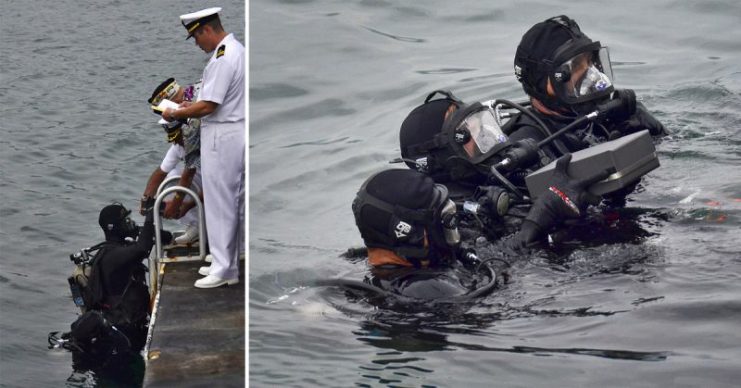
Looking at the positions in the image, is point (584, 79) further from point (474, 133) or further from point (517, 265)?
point (517, 265)

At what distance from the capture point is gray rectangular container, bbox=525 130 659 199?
27.2 feet

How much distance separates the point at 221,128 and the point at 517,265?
5.96 feet

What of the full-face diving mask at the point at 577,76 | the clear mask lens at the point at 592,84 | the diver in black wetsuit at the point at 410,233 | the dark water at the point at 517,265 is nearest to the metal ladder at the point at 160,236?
the dark water at the point at 517,265

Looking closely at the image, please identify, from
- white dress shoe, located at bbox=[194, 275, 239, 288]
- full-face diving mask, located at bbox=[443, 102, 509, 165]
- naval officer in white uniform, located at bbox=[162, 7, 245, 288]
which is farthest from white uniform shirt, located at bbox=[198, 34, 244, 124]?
full-face diving mask, located at bbox=[443, 102, 509, 165]

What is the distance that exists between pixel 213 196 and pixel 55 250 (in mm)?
4093

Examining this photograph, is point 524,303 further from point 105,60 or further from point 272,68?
point 105,60

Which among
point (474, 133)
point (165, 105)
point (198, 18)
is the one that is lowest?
point (474, 133)

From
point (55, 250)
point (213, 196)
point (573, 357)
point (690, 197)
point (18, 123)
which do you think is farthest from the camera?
point (18, 123)

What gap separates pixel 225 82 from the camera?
7992 mm

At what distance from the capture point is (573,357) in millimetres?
6992

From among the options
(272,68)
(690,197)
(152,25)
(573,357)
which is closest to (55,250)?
(272,68)

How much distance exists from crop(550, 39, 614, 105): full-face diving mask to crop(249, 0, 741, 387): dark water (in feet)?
2.57

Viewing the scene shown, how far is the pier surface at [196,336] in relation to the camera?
740 centimetres

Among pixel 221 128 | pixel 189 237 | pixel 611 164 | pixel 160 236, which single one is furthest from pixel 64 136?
pixel 611 164
